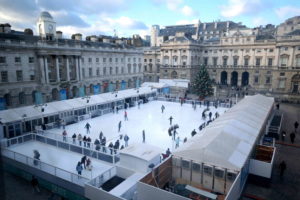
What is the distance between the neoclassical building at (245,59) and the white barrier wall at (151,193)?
130ft

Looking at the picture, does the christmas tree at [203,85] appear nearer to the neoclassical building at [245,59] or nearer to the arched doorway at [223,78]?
the neoclassical building at [245,59]

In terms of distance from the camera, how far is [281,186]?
42.3 feet

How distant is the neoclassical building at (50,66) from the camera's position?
27547 millimetres

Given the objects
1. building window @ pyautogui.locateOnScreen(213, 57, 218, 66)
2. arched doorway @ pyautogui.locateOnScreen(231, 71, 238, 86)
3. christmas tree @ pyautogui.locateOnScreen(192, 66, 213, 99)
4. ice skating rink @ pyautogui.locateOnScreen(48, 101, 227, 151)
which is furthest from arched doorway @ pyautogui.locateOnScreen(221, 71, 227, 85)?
ice skating rink @ pyautogui.locateOnScreen(48, 101, 227, 151)

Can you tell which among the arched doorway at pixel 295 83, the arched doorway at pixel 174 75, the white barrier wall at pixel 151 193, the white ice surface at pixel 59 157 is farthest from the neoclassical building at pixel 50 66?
the arched doorway at pixel 295 83

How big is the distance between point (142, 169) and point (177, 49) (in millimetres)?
46769

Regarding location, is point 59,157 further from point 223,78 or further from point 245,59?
point 223,78

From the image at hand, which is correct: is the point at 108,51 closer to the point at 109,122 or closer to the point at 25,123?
the point at 109,122

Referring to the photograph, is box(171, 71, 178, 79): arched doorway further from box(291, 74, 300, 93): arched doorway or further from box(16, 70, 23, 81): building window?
box(16, 70, 23, 81): building window

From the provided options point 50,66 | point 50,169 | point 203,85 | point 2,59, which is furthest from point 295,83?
point 2,59

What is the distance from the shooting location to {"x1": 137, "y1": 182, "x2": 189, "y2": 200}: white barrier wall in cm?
880

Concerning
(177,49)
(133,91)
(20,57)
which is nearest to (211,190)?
(133,91)

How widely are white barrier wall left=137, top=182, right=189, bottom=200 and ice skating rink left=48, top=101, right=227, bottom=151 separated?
288 inches

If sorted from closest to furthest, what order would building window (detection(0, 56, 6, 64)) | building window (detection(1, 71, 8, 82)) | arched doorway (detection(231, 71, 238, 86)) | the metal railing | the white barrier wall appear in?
1. the white barrier wall
2. the metal railing
3. building window (detection(0, 56, 6, 64))
4. building window (detection(1, 71, 8, 82))
5. arched doorway (detection(231, 71, 238, 86))
